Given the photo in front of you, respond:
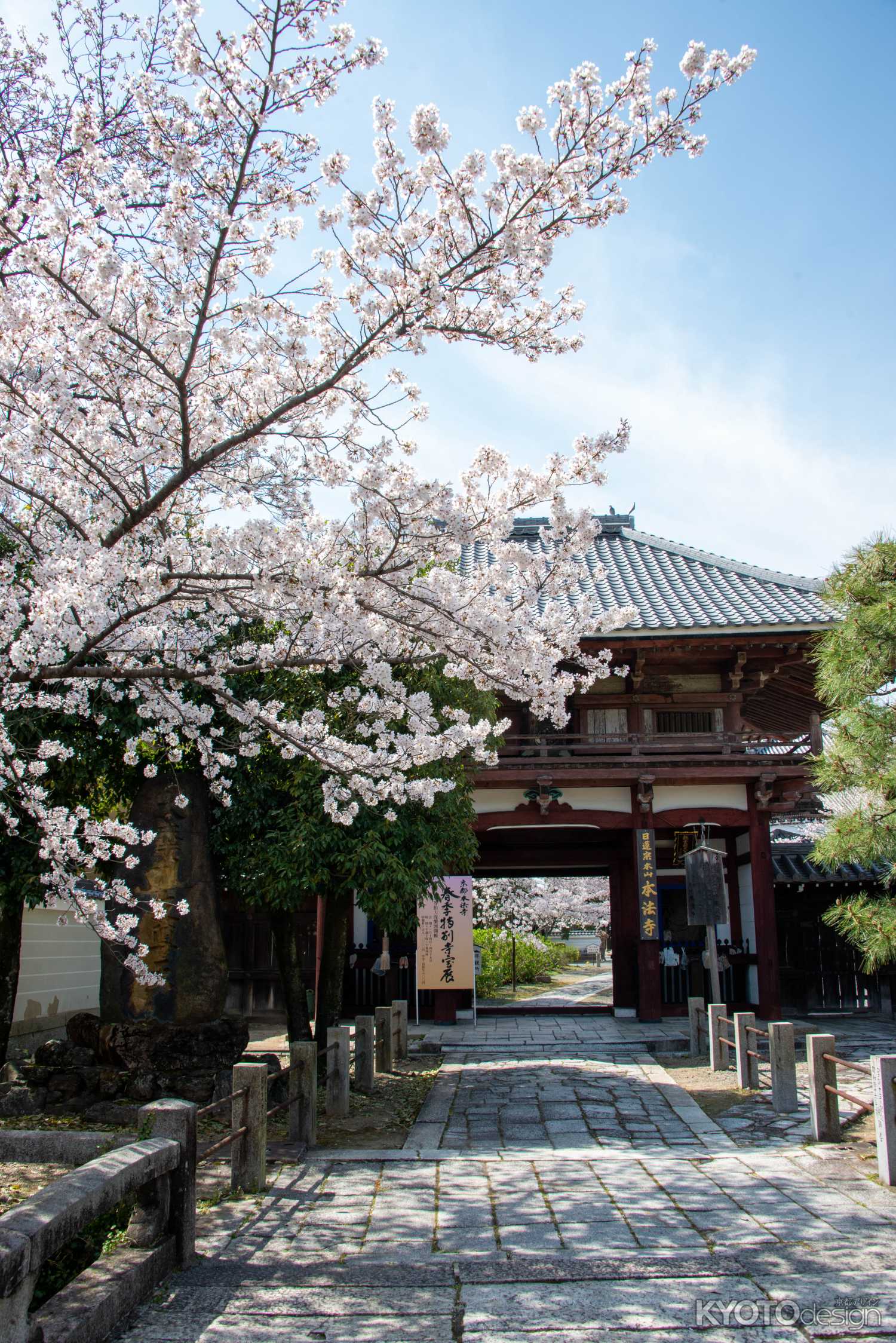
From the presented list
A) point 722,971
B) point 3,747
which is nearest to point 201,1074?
point 3,747

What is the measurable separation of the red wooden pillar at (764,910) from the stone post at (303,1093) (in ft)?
32.0

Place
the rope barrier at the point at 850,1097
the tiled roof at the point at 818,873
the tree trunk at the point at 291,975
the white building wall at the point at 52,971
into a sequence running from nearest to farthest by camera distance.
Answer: the rope barrier at the point at 850,1097
the tree trunk at the point at 291,975
the white building wall at the point at 52,971
the tiled roof at the point at 818,873

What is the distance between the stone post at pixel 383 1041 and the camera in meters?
11.9

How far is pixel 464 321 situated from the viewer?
544 cm

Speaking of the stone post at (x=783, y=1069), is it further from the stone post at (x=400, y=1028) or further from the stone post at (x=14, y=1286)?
the stone post at (x=14, y=1286)

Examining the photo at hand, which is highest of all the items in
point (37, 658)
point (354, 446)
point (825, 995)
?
point (354, 446)

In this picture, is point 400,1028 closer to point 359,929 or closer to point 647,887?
point 647,887

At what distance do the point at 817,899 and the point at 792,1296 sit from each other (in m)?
15.4

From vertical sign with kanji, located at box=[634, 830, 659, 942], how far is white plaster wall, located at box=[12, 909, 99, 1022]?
8604 millimetres

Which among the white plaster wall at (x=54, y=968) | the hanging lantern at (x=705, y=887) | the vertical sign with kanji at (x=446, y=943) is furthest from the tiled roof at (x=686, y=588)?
the white plaster wall at (x=54, y=968)

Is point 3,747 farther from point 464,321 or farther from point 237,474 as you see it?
point 464,321

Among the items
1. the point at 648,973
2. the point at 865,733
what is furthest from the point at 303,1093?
the point at 648,973

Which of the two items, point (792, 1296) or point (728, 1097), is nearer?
point (792, 1296)

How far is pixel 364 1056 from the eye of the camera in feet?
34.8
